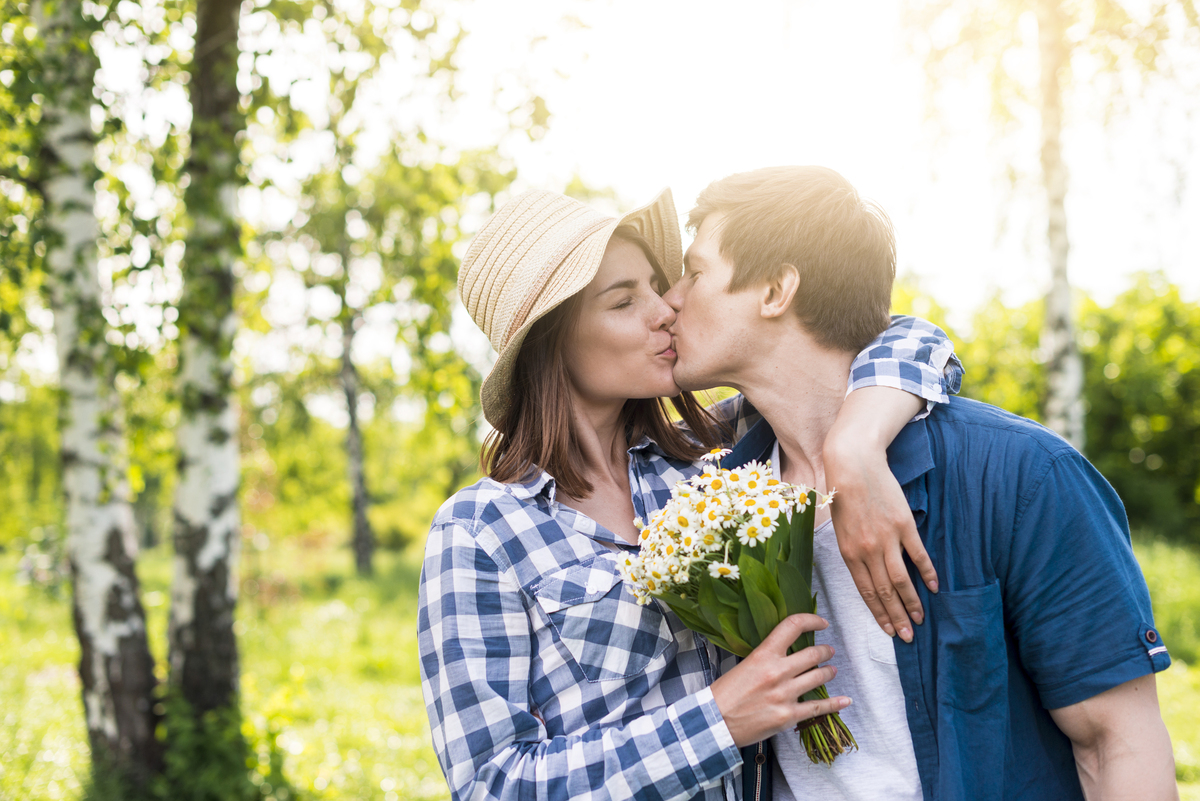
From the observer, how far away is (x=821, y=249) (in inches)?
79.4

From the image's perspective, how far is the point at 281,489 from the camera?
569 inches

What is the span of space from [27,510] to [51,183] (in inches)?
839

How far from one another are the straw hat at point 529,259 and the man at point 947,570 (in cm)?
29

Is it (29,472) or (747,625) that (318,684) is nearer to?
(747,625)

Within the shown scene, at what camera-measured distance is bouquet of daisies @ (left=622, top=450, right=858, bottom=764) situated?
1.54m

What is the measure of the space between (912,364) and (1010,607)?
0.58 meters

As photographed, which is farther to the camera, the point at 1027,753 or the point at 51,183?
the point at 51,183

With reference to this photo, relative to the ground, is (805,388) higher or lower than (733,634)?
higher

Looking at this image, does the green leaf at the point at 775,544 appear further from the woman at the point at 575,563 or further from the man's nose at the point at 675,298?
the man's nose at the point at 675,298

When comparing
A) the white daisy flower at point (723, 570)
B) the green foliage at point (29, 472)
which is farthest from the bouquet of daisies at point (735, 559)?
the green foliage at point (29, 472)

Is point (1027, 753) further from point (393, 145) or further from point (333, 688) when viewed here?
point (333, 688)

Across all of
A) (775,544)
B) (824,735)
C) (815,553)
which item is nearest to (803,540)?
(775,544)

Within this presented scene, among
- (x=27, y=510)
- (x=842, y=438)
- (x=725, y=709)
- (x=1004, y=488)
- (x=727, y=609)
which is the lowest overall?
(x=725, y=709)

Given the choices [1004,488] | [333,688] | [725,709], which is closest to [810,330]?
[1004,488]
